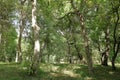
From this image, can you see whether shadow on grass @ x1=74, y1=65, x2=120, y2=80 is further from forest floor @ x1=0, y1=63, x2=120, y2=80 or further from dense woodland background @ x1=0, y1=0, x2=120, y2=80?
dense woodland background @ x1=0, y1=0, x2=120, y2=80

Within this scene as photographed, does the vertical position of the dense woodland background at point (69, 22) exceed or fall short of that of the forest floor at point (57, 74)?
it exceeds it

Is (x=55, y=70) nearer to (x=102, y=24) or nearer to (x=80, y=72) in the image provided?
(x=80, y=72)

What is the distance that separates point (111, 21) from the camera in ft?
78.6

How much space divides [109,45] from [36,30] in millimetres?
12052

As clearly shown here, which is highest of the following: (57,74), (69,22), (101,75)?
(69,22)

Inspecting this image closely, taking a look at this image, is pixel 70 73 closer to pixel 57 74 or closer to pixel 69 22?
pixel 57 74

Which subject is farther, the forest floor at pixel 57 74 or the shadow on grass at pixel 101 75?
the shadow on grass at pixel 101 75

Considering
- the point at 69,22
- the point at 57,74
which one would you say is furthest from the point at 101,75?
the point at 69,22

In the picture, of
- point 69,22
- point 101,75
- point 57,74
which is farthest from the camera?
point 69,22

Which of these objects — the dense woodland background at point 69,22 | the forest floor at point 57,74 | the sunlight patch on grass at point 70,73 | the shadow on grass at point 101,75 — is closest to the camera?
the forest floor at point 57,74

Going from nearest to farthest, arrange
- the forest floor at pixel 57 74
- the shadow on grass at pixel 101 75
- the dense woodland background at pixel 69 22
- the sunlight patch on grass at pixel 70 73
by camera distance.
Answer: the forest floor at pixel 57 74 → the dense woodland background at pixel 69 22 → the shadow on grass at pixel 101 75 → the sunlight patch on grass at pixel 70 73

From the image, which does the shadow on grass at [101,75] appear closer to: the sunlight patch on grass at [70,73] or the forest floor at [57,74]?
the forest floor at [57,74]

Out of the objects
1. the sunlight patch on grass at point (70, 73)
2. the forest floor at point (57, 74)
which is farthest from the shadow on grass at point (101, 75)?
the sunlight patch on grass at point (70, 73)

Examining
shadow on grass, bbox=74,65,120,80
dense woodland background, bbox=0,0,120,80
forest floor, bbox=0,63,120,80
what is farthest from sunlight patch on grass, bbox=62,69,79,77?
dense woodland background, bbox=0,0,120,80
